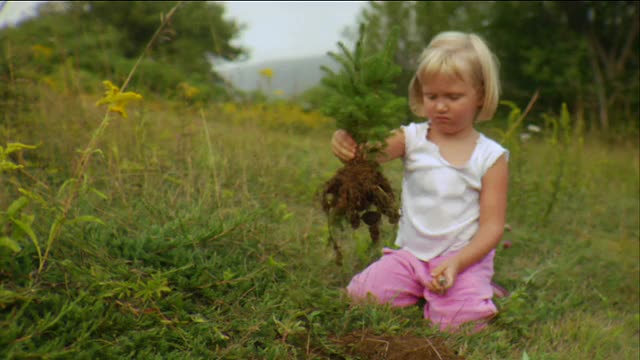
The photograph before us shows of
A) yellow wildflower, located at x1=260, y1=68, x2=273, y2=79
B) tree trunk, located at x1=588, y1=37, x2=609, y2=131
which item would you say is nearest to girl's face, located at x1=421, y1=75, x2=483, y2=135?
yellow wildflower, located at x1=260, y1=68, x2=273, y2=79

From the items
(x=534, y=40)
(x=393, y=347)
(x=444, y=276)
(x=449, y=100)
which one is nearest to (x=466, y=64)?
(x=449, y=100)

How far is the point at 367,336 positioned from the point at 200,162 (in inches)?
76.0

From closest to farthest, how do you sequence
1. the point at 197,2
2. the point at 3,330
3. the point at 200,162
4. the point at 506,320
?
the point at 3,330 < the point at 506,320 < the point at 200,162 < the point at 197,2

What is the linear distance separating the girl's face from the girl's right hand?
436 mm

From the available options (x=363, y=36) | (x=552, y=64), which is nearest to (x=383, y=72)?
(x=363, y=36)

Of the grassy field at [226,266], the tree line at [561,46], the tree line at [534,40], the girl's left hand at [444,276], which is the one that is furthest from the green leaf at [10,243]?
the tree line at [561,46]

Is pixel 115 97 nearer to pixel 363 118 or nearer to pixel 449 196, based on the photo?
pixel 363 118

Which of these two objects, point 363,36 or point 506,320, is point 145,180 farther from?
point 506,320

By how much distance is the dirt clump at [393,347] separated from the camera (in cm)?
212

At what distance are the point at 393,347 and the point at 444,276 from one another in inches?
21.3

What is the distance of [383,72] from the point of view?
7.38 feet

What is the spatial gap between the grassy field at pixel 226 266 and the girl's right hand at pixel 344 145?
25 centimetres

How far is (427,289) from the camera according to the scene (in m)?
2.73

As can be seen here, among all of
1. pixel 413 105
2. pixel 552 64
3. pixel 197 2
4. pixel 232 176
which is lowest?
pixel 552 64
